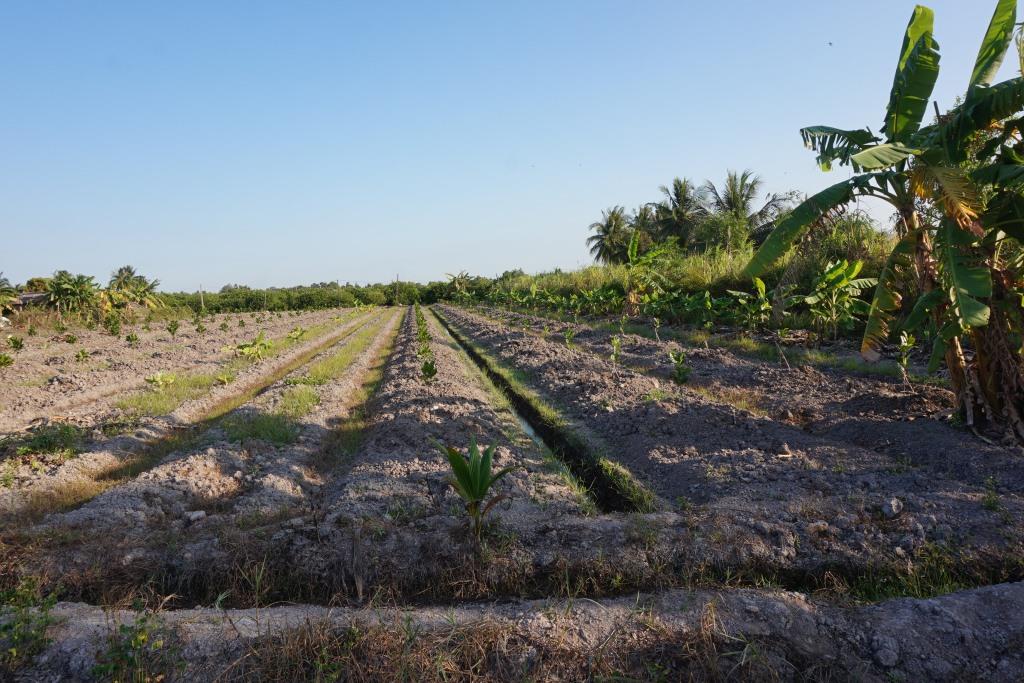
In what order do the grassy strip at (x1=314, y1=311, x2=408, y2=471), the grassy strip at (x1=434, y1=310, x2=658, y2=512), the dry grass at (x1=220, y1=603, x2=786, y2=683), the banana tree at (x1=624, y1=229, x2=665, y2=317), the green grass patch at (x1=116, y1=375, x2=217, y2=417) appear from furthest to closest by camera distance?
the banana tree at (x1=624, y1=229, x2=665, y2=317), the green grass patch at (x1=116, y1=375, x2=217, y2=417), the grassy strip at (x1=314, y1=311, x2=408, y2=471), the grassy strip at (x1=434, y1=310, x2=658, y2=512), the dry grass at (x1=220, y1=603, x2=786, y2=683)

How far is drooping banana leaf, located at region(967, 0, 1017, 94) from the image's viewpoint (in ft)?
18.2

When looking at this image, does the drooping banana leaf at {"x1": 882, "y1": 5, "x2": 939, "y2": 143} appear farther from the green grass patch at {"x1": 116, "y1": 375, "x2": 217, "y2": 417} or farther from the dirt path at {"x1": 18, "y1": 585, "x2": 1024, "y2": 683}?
the green grass patch at {"x1": 116, "y1": 375, "x2": 217, "y2": 417}

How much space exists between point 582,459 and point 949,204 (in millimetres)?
4678

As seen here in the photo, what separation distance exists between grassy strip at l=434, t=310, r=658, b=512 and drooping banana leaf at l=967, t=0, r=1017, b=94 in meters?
5.10

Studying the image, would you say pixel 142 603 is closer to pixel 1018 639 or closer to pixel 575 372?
pixel 1018 639

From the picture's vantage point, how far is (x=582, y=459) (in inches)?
268

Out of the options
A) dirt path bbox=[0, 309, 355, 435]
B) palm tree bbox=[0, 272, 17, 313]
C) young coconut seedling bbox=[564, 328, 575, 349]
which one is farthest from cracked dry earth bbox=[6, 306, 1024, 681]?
palm tree bbox=[0, 272, 17, 313]

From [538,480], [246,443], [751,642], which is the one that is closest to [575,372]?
[538,480]

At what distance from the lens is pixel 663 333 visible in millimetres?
17484

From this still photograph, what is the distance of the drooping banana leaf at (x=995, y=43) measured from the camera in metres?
5.55

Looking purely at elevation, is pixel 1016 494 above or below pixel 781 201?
below

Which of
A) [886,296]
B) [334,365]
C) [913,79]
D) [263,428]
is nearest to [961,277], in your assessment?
[886,296]

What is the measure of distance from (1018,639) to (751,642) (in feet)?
4.65

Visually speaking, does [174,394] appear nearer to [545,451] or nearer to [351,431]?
[351,431]
